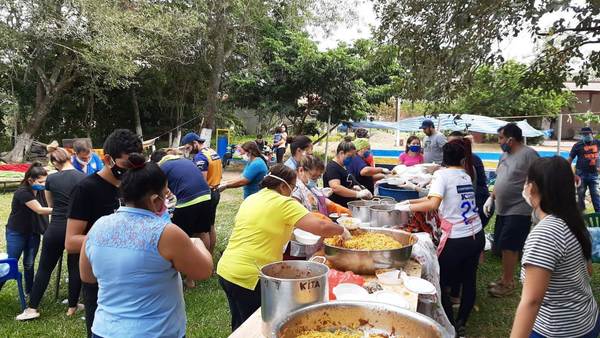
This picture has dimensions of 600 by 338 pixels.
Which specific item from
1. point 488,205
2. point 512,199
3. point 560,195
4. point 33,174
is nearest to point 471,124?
point 488,205

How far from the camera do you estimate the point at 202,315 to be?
14.0 feet

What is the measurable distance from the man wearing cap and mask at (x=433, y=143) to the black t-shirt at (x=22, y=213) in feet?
18.5

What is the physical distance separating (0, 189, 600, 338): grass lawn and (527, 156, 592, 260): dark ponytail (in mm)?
2378

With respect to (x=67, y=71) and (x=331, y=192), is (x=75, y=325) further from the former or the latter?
(x=67, y=71)

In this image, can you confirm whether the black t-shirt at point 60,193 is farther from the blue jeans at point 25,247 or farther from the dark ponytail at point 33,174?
the blue jeans at point 25,247

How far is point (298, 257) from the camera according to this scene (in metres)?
3.21

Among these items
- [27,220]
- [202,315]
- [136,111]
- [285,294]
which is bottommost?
[202,315]

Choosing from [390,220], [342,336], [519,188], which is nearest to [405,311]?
[342,336]

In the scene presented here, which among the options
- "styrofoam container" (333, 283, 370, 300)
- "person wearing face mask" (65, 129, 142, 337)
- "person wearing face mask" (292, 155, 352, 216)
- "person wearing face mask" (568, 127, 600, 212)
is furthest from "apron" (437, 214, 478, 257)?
"person wearing face mask" (568, 127, 600, 212)

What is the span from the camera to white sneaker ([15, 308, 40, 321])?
13.5 feet

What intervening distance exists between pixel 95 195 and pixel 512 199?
13.2ft

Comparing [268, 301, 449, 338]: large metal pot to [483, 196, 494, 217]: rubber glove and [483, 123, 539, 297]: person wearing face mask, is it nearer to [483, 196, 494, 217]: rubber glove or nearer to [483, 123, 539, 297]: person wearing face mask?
[483, 123, 539, 297]: person wearing face mask

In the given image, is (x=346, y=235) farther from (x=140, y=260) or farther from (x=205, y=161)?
(x=205, y=161)

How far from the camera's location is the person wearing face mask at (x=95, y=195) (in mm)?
2570
